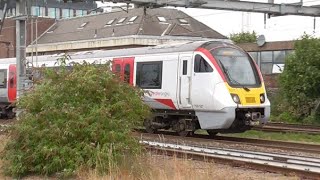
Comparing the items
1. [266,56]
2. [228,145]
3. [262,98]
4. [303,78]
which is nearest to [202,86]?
[262,98]

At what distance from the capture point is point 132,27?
55.4m

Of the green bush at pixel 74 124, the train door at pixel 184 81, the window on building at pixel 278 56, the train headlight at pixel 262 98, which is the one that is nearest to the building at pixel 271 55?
the window on building at pixel 278 56

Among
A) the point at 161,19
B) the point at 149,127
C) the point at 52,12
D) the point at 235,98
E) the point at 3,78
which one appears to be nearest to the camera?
the point at 235,98

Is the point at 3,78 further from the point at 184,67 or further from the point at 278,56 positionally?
the point at 278,56

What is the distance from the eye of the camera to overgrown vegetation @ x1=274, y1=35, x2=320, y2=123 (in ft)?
85.9

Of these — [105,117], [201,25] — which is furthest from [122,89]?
[201,25]

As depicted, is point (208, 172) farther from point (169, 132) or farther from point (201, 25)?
point (201, 25)

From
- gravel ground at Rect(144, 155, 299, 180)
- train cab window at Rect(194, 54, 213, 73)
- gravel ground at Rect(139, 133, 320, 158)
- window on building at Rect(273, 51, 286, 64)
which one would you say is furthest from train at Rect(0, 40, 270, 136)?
window on building at Rect(273, 51, 286, 64)

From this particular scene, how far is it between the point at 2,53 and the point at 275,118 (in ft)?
148

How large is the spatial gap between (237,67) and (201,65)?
111 centimetres

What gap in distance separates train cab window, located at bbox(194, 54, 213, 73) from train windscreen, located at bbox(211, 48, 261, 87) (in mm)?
335

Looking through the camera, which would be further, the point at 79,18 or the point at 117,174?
the point at 79,18

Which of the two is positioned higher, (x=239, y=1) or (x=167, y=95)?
(x=239, y=1)

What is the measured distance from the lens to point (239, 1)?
84.1 feet
